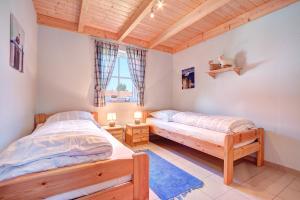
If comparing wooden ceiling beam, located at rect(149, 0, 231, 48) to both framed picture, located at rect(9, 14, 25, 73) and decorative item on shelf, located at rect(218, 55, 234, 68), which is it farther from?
framed picture, located at rect(9, 14, 25, 73)

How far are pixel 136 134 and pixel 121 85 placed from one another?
1.29 meters

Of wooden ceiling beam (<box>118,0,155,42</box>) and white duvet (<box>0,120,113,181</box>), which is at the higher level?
wooden ceiling beam (<box>118,0,155,42</box>)

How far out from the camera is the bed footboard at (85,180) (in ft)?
2.71

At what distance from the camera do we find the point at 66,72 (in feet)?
10.1

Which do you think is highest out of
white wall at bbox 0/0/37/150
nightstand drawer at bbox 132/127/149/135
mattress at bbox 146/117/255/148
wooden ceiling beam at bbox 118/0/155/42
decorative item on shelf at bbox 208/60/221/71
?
wooden ceiling beam at bbox 118/0/155/42

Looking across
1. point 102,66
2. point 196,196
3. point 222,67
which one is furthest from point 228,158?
point 102,66

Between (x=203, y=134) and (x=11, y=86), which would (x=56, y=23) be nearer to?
(x=11, y=86)

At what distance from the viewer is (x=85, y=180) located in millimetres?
982

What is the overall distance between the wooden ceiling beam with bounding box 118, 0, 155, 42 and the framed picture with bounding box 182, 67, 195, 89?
1812mm

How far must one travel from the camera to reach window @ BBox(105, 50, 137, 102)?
11.8ft

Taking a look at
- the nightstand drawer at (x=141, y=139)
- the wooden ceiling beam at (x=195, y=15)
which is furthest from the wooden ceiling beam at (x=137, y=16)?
the nightstand drawer at (x=141, y=139)

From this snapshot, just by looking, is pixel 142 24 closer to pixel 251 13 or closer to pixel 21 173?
pixel 251 13

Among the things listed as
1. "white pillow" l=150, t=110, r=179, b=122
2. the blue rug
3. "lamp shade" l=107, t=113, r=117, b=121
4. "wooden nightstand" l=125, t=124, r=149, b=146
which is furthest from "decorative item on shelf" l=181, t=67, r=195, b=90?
the blue rug

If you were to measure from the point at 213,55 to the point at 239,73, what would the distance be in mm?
737
